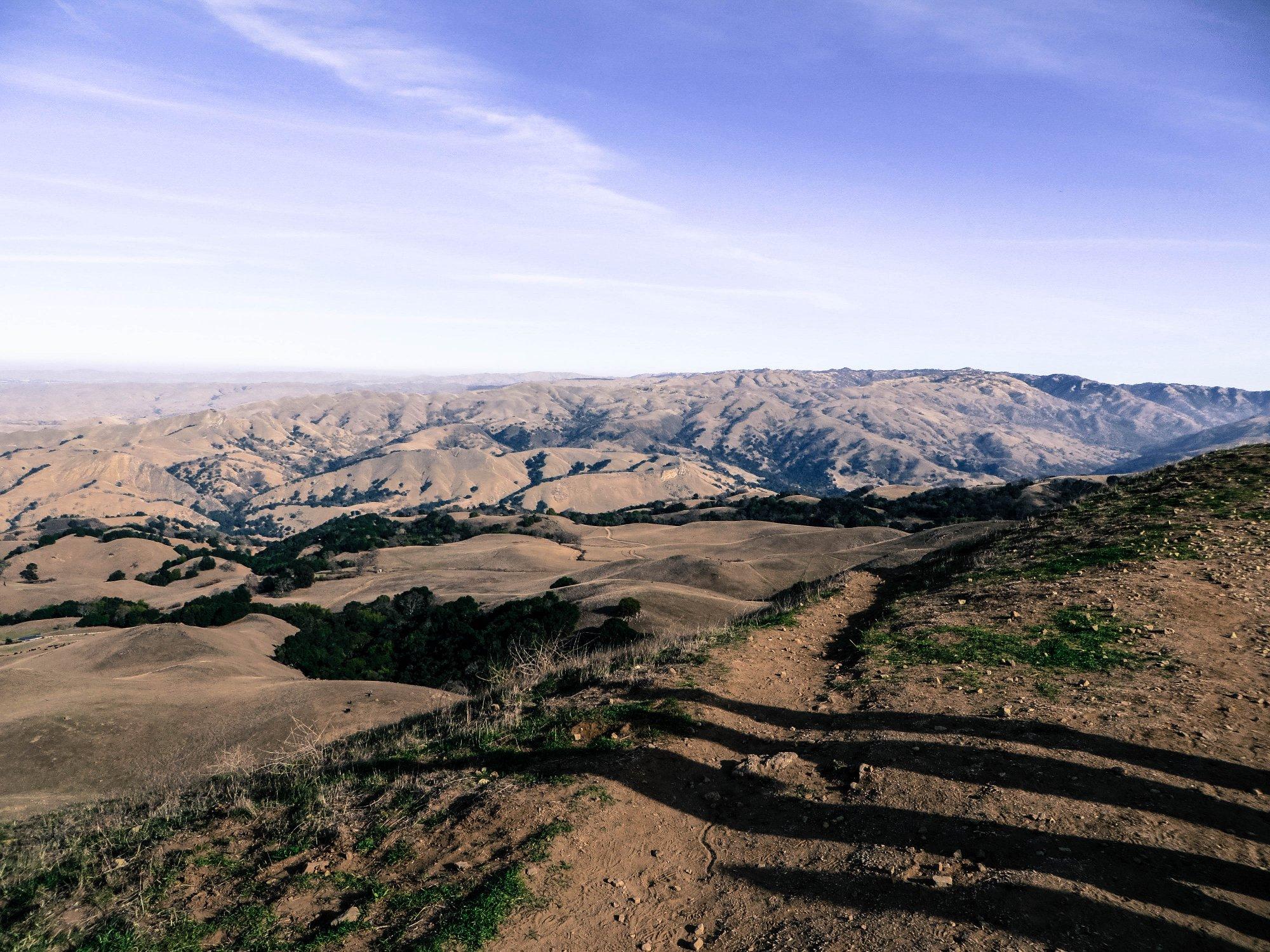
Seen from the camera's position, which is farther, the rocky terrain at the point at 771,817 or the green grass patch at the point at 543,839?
the green grass patch at the point at 543,839

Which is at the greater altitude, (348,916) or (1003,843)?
(1003,843)

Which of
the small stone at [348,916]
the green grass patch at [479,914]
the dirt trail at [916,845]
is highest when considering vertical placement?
the dirt trail at [916,845]

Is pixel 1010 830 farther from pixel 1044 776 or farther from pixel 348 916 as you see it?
pixel 348 916

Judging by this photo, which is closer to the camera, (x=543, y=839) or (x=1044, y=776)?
(x=543, y=839)

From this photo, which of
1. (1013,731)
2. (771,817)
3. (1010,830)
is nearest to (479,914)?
(771,817)

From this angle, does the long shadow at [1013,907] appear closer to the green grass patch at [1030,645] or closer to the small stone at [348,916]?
the small stone at [348,916]

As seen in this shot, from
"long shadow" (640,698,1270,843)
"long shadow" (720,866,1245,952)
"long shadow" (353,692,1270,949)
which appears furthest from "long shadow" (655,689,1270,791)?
"long shadow" (720,866,1245,952)

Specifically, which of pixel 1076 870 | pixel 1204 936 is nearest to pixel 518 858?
pixel 1076 870

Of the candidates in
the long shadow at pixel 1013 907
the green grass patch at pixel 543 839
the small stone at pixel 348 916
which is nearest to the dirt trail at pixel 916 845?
the long shadow at pixel 1013 907
